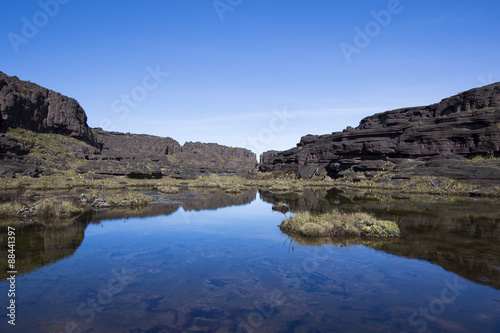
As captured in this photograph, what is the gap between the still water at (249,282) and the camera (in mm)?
5320

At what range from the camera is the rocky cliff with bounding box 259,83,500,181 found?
46000 mm

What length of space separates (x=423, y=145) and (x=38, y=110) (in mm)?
100104

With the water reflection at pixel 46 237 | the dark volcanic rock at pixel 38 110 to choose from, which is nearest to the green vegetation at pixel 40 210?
the water reflection at pixel 46 237

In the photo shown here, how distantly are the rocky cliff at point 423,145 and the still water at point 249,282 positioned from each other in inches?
1461

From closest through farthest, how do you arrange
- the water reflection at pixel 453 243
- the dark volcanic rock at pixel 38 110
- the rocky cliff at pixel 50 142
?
the water reflection at pixel 453 243
the rocky cliff at pixel 50 142
the dark volcanic rock at pixel 38 110

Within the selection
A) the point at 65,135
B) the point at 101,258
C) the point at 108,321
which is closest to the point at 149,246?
the point at 101,258

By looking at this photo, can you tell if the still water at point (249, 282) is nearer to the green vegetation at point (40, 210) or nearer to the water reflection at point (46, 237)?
the water reflection at point (46, 237)

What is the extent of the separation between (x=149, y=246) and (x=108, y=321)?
18.7ft

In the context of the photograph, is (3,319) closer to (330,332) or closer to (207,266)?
(207,266)

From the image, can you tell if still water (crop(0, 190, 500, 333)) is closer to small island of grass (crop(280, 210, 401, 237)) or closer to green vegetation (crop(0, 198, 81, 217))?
small island of grass (crop(280, 210, 401, 237))

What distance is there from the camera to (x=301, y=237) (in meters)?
12.3

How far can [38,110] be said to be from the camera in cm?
7950

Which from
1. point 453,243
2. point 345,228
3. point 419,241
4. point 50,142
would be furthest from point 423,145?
point 50,142

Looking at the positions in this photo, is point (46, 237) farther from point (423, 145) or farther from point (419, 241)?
point (423, 145)
